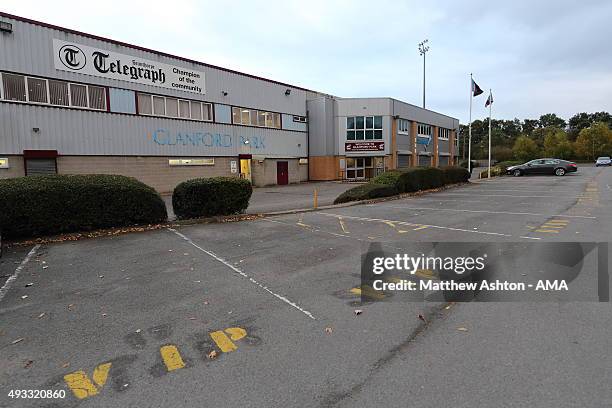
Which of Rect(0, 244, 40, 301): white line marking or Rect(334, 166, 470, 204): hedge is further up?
Rect(334, 166, 470, 204): hedge

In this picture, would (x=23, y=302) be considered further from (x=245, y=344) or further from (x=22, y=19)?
(x=22, y=19)

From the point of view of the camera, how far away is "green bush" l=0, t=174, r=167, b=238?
8.38 meters

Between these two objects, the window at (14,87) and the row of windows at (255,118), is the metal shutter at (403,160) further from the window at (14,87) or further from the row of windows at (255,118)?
the window at (14,87)

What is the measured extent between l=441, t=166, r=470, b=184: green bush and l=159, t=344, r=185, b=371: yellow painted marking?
908 inches

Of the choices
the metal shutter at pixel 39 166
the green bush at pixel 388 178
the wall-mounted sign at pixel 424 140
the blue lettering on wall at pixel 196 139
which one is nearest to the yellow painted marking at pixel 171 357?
the green bush at pixel 388 178

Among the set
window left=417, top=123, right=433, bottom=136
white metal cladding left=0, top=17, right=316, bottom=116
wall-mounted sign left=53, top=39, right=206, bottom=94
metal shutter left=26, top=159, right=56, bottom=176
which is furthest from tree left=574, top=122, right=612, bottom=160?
metal shutter left=26, top=159, right=56, bottom=176

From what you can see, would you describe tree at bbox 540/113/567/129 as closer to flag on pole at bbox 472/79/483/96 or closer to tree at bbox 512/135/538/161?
tree at bbox 512/135/538/161

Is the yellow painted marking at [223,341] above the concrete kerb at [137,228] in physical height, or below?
below

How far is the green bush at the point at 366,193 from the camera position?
16.5m

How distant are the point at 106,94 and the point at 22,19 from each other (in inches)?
176

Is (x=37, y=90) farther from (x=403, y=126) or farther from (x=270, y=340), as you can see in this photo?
(x=403, y=126)

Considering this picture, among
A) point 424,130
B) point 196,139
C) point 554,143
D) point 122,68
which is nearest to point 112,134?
point 122,68

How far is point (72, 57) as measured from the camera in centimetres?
1841

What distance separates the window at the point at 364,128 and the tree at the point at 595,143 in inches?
2226
